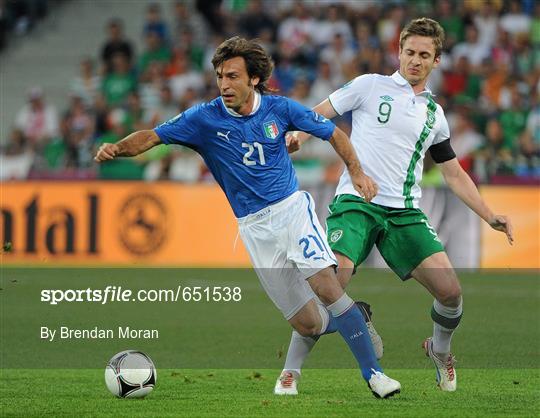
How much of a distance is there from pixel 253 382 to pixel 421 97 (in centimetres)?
228

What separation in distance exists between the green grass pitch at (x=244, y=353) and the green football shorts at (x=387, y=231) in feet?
2.91

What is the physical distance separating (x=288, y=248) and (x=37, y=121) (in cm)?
1423

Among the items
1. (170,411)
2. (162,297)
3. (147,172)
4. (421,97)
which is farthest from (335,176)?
(170,411)

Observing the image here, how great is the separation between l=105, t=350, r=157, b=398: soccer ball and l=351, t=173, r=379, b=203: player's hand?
1721 mm

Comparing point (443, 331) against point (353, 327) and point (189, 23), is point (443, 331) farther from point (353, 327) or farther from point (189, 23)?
point (189, 23)

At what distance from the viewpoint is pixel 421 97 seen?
8.84 m

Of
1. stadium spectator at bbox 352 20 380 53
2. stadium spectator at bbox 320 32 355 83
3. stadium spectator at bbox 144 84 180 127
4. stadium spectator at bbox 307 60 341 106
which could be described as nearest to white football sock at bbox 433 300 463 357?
stadium spectator at bbox 307 60 341 106

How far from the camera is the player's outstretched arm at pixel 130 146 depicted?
24.9 feet

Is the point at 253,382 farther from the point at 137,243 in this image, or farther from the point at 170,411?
the point at 137,243

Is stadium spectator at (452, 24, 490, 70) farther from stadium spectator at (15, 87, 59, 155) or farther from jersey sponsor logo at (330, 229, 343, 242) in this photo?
jersey sponsor logo at (330, 229, 343, 242)

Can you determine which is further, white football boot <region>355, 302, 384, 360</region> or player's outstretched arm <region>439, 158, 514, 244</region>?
player's outstretched arm <region>439, 158, 514, 244</region>

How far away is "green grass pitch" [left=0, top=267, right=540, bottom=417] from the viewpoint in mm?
7762

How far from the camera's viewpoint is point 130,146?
7754 mm

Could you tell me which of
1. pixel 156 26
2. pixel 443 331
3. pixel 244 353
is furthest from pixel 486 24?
pixel 443 331
